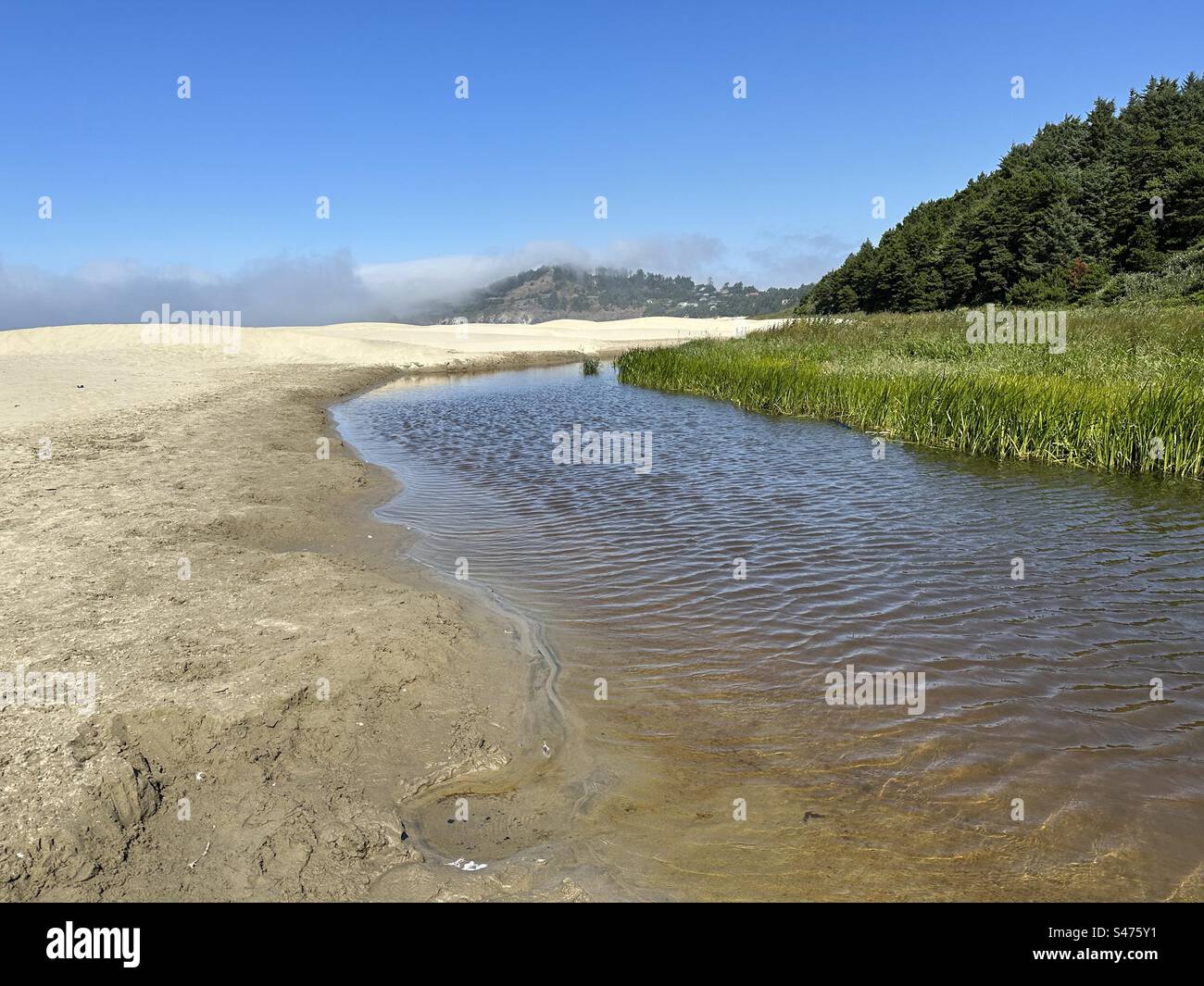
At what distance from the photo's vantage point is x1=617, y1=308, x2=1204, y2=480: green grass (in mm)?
13164

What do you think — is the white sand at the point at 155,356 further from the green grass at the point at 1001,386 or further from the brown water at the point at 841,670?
the green grass at the point at 1001,386

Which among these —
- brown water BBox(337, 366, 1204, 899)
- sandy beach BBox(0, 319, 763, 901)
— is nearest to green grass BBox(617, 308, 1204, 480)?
brown water BBox(337, 366, 1204, 899)

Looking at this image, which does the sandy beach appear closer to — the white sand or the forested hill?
the white sand

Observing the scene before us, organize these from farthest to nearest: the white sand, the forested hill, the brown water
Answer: the forested hill, the white sand, the brown water

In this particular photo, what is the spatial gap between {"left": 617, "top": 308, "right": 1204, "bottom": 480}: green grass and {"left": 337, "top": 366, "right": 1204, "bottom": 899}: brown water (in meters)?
1.12

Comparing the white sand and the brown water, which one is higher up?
the white sand

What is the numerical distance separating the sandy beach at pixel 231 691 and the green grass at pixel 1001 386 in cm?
1232

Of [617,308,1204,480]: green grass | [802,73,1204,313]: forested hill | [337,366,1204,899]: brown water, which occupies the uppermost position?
[802,73,1204,313]: forested hill

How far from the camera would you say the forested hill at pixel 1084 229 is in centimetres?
5109

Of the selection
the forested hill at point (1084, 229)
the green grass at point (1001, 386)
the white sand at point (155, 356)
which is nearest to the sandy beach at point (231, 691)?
the white sand at point (155, 356)

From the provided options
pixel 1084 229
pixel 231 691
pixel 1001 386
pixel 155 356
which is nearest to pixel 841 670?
pixel 231 691

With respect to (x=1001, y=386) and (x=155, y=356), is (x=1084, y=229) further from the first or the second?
(x=155, y=356)
